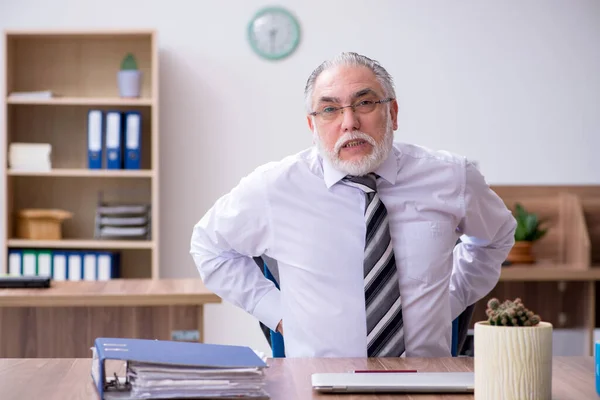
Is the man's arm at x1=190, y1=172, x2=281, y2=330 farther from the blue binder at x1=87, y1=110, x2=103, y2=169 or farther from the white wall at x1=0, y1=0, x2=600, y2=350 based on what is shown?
the white wall at x1=0, y1=0, x2=600, y2=350

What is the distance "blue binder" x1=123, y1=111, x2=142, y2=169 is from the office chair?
258 centimetres

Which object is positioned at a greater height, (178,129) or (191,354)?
(178,129)

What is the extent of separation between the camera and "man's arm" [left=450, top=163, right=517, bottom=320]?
218cm

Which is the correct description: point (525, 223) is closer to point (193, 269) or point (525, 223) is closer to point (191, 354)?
point (193, 269)

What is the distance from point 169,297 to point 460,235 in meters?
1.21

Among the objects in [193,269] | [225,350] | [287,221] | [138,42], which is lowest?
[193,269]

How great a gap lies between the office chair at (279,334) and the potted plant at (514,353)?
1.00 m

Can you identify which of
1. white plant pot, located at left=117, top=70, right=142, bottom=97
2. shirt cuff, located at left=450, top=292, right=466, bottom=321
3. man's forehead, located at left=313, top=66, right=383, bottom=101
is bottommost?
shirt cuff, located at left=450, top=292, right=466, bottom=321

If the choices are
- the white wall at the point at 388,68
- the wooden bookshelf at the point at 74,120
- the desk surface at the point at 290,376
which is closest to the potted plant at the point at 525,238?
the white wall at the point at 388,68

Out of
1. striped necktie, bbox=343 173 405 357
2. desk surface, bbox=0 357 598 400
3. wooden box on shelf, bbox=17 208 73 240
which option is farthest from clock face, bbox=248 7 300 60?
desk surface, bbox=0 357 598 400

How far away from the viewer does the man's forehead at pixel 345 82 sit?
6.73 ft

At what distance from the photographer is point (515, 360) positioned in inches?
46.2

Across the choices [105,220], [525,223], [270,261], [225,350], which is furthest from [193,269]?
[225,350]

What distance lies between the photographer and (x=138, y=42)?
487 centimetres
